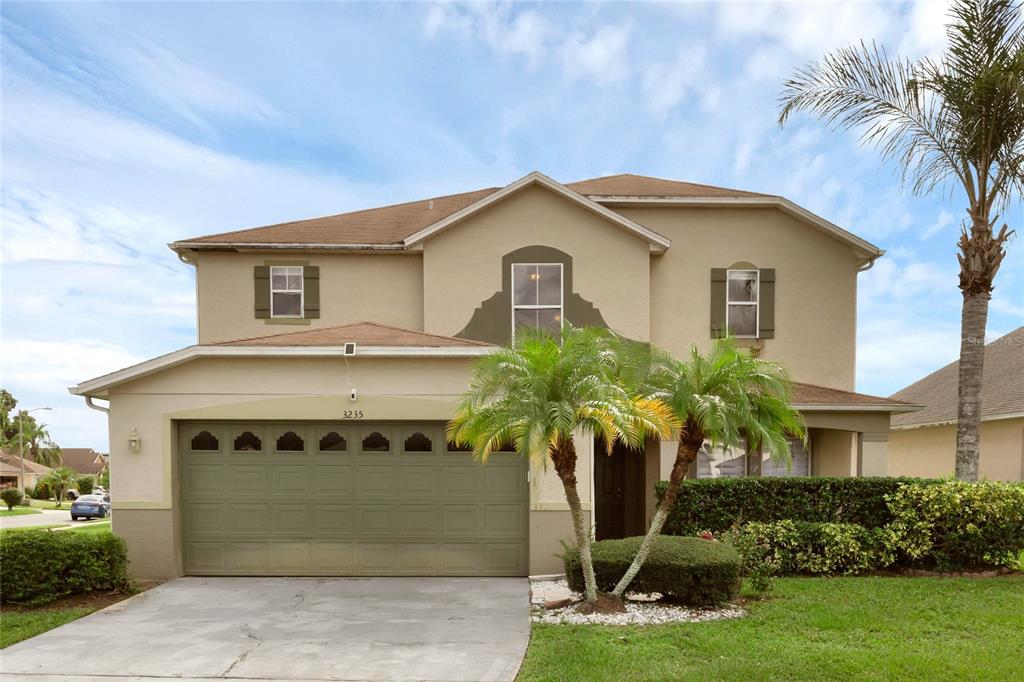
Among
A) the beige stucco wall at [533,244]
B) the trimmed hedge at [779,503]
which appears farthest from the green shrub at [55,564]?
the trimmed hedge at [779,503]

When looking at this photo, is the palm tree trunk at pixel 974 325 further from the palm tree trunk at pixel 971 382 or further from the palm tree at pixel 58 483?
the palm tree at pixel 58 483

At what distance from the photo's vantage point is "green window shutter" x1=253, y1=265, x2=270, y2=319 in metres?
13.9

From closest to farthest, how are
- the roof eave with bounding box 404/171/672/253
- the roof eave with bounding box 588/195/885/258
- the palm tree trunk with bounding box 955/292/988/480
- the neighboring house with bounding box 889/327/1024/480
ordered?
the palm tree trunk with bounding box 955/292/988/480
the roof eave with bounding box 404/171/672/253
the roof eave with bounding box 588/195/885/258
the neighboring house with bounding box 889/327/1024/480

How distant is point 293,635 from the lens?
282 inches

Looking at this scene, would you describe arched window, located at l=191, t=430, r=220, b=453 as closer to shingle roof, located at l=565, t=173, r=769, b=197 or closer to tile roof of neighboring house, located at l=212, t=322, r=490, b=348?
tile roof of neighboring house, located at l=212, t=322, r=490, b=348

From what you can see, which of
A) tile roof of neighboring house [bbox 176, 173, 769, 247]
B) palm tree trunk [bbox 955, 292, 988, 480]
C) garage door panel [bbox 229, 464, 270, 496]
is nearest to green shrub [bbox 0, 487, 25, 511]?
tile roof of neighboring house [bbox 176, 173, 769, 247]

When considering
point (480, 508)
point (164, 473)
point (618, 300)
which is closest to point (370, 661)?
point (480, 508)

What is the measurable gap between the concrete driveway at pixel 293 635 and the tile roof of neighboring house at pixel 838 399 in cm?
724

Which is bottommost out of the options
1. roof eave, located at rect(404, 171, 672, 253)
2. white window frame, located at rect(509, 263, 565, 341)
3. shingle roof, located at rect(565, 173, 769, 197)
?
white window frame, located at rect(509, 263, 565, 341)

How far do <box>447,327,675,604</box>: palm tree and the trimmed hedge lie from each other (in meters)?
2.98

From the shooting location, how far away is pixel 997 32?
11.1m

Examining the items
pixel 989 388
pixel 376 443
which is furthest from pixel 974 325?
pixel 376 443

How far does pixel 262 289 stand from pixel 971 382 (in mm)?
14819

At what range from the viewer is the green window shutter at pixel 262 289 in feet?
45.6
